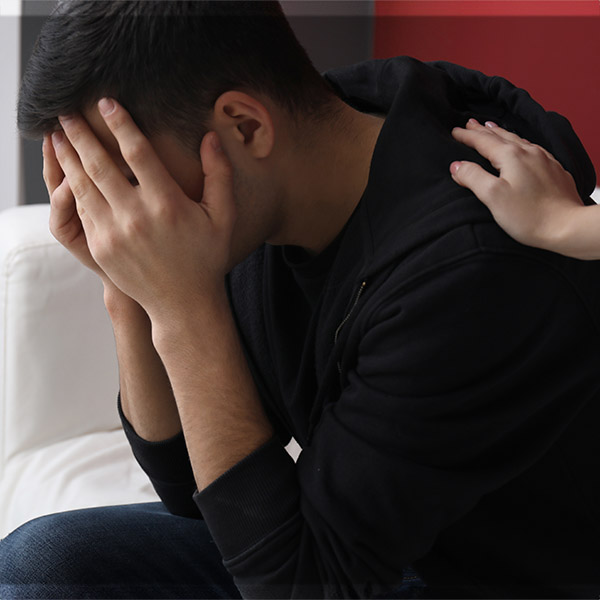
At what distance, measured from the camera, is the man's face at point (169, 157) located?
913mm

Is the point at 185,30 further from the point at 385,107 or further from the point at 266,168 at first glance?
the point at 385,107

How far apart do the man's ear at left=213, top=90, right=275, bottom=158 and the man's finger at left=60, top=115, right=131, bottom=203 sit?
12 centimetres

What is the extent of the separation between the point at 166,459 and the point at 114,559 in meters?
0.14

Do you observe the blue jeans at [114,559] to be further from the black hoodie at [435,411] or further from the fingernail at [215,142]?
the fingernail at [215,142]

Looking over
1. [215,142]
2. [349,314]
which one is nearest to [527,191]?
[349,314]

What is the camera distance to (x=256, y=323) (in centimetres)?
116

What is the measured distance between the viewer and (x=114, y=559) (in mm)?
1053

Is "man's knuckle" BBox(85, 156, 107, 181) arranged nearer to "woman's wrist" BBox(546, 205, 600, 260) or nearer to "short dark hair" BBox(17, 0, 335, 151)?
"short dark hair" BBox(17, 0, 335, 151)

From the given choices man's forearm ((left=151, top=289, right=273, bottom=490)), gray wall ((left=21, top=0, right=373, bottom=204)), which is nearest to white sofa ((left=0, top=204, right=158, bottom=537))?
man's forearm ((left=151, top=289, right=273, bottom=490))

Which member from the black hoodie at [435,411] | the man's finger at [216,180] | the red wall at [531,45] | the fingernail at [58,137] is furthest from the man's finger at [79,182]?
the red wall at [531,45]

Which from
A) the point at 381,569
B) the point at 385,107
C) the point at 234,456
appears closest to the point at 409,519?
the point at 381,569

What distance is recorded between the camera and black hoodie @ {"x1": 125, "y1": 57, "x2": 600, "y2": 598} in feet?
2.70

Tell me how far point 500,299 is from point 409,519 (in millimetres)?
239

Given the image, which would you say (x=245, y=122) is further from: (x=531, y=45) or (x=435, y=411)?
(x=531, y=45)
